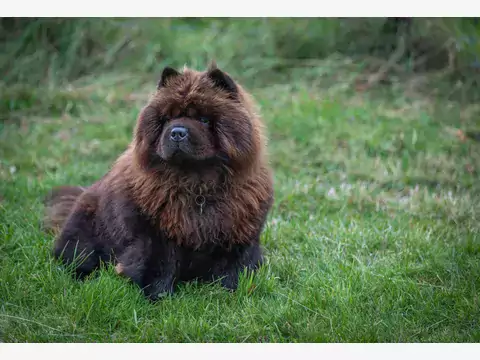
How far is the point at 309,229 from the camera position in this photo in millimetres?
5309

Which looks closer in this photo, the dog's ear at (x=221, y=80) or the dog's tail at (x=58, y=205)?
the dog's ear at (x=221, y=80)

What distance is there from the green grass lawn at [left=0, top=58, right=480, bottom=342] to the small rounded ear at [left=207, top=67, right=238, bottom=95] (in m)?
1.27

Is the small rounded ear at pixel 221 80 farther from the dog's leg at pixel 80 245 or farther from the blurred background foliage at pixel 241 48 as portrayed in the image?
the dog's leg at pixel 80 245

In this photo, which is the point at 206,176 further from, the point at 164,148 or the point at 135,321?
the point at 135,321

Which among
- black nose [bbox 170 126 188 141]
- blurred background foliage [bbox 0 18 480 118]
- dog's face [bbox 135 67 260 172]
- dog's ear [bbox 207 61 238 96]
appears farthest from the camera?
blurred background foliage [bbox 0 18 480 118]

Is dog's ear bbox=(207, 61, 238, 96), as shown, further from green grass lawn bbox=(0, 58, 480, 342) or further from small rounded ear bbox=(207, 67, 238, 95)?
green grass lawn bbox=(0, 58, 480, 342)

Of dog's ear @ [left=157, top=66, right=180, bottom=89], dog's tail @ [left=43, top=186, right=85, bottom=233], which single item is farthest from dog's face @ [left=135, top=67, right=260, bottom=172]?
dog's tail @ [left=43, top=186, right=85, bottom=233]

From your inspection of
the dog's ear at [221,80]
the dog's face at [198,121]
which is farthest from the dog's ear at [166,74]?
the dog's ear at [221,80]

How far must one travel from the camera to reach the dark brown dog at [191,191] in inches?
158

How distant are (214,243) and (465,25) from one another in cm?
230

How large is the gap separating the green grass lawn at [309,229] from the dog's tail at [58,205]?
0.11m

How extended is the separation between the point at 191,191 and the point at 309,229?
1522 mm

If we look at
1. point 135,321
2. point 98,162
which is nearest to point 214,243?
point 135,321

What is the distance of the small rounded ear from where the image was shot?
4.09 meters
